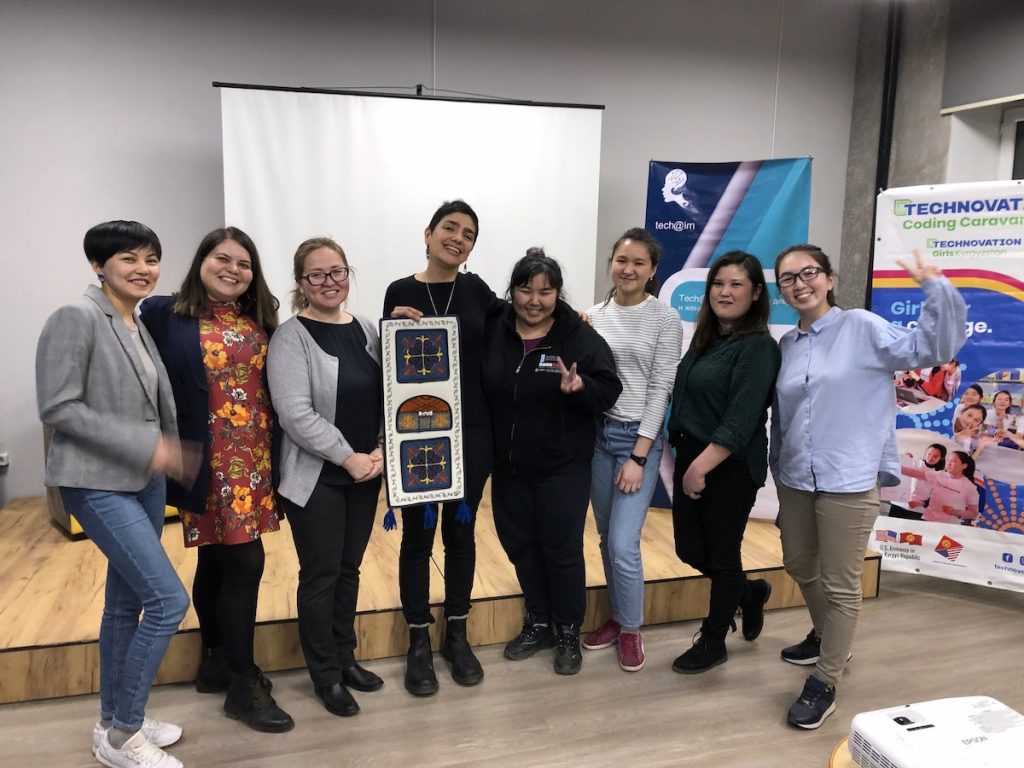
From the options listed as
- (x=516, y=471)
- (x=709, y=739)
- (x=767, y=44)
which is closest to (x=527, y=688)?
(x=709, y=739)

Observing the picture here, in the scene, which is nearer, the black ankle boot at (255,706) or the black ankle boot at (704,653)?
the black ankle boot at (255,706)

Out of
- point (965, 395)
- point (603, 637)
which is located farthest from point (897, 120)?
point (603, 637)

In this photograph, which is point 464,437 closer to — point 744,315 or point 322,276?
point 322,276

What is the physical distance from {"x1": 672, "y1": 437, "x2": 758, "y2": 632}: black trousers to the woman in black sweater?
2.24 ft

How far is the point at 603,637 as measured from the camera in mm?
2658

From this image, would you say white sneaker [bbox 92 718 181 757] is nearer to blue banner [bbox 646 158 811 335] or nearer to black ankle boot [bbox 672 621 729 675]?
black ankle boot [bbox 672 621 729 675]

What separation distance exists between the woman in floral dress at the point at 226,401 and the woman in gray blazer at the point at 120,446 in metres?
0.07

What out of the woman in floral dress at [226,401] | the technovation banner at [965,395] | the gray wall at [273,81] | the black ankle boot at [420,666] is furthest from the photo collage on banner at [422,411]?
the technovation banner at [965,395]

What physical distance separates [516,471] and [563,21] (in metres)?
3.10

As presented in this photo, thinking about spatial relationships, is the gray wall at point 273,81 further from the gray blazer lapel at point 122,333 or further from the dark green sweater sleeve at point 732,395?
the dark green sweater sleeve at point 732,395

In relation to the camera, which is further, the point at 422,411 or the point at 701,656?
the point at 701,656

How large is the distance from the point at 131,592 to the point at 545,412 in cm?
125

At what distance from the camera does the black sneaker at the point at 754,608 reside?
2.68m

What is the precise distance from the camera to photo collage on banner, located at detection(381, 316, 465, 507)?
6.82ft
